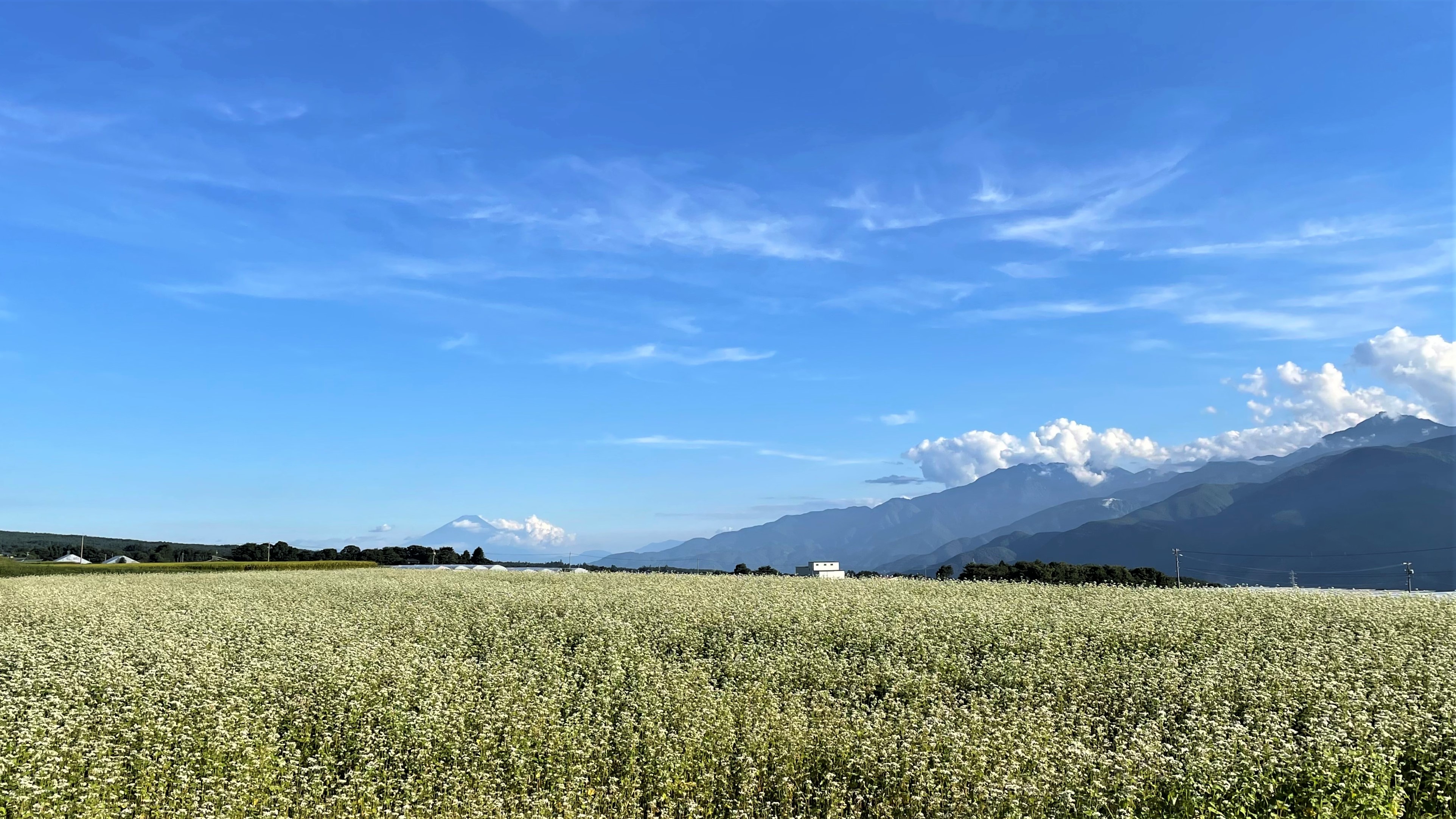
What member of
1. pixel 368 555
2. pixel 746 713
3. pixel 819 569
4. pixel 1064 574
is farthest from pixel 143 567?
pixel 746 713

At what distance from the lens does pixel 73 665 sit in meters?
18.1

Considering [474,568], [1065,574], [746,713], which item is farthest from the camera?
[474,568]

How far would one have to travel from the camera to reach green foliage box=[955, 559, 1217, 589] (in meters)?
41.6

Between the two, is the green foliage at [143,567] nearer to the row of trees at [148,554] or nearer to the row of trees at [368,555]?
the row of trees at [368,555]

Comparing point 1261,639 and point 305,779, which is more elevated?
point 1261,639

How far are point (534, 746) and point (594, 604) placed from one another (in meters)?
14.2

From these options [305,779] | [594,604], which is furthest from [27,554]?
[305,779]

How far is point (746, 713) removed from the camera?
14516 millimetres

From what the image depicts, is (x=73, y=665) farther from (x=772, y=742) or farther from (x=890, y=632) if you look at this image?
(x=890, y=632)

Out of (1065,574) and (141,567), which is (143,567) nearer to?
(141,567)

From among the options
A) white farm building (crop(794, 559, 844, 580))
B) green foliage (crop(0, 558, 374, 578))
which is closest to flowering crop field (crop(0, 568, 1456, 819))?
green foliage (crop(0, 558, 374, 578))

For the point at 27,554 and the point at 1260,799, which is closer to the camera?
the point at 1260,799

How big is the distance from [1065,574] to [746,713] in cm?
3364

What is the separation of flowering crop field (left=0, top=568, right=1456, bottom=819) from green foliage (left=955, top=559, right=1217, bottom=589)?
1641 cm
